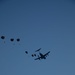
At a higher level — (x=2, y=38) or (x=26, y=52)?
(x=2, y=38)

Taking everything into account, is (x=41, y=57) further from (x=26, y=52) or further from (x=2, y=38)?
(x=2, y=38)

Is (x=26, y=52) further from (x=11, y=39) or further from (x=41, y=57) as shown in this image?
(x=41, y=57)

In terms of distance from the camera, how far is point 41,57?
67.1 m

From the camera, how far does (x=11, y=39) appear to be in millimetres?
55719

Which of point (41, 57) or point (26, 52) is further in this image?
point (41, 57)

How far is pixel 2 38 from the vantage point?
54.7 metres

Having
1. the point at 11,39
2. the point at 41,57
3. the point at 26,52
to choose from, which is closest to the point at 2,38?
the point at 11,39

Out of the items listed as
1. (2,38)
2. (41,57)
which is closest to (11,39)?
(2,38)

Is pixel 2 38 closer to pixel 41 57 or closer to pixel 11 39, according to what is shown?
pixel 11 39

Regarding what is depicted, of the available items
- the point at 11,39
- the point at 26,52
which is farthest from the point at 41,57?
the point at 11,39

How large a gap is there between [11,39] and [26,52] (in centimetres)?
538

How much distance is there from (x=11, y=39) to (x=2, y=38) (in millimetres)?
2414

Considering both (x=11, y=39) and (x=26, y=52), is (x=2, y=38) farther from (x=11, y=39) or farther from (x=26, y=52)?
(x=26, y=52)

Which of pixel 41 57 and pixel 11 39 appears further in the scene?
pixel 41 57
